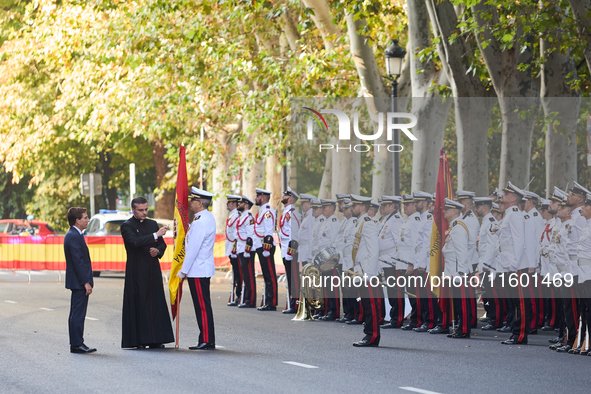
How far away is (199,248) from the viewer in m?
11.0

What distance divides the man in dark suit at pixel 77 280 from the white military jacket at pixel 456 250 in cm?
471

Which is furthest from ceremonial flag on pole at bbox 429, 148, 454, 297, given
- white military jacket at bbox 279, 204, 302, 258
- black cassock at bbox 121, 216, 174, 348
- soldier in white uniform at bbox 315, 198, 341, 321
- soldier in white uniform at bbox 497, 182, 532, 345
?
black cassock at bbox 121, 216, 174, 348

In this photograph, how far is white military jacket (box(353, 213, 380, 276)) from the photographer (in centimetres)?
1143

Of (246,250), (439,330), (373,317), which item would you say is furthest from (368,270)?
(246,250)

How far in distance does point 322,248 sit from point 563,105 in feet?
15.8

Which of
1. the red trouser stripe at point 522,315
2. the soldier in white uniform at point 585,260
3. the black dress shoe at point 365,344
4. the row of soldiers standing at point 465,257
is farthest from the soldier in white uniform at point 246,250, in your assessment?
the soldier in white uniform at point 585,260

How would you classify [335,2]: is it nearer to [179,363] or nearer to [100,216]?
[179,363]

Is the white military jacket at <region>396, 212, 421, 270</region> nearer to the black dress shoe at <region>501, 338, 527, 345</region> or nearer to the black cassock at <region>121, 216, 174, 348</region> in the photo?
the black dress shoe at <region>501, 338, 527, 345</region>

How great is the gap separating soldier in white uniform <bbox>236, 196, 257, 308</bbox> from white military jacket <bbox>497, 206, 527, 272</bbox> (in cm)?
575

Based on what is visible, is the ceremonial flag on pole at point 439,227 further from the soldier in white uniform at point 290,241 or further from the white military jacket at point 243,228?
the white military jacket at point 243,228

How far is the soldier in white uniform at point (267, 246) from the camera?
1639 centimetres

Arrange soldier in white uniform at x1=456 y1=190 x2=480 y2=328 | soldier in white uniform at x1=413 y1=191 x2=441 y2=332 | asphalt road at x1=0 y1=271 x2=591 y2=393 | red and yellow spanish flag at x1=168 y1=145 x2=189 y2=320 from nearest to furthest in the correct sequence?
asphalt road at x1=0 y1=271 x2=591 y2=393
red and yellow spanish flag at x1=168 y1=145 x2=189 y2=320
soldier in white uniform at x1=456 y1=190 x2=480 y2=328
soldier in white uniform at x1=413 y1=191 x2=441 y2=332

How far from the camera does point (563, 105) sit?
15281 millimetres

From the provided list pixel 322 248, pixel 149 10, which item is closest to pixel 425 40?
pixel 322 248
